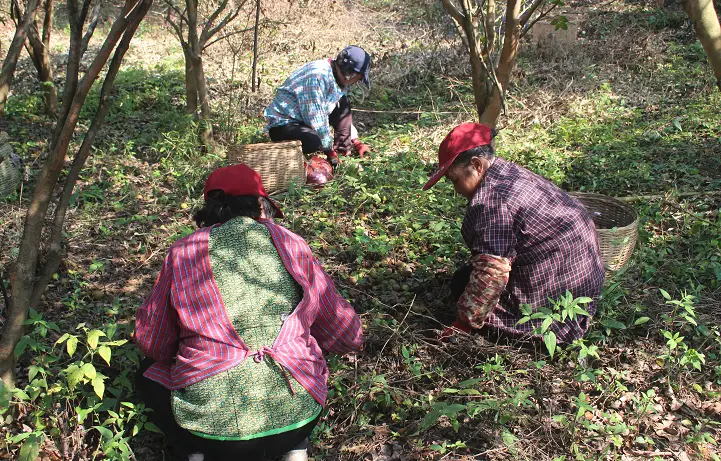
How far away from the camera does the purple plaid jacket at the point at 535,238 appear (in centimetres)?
304

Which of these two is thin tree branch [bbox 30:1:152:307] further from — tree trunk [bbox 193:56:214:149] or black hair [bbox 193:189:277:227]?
tree trunk [bbox 193:56:214:149]

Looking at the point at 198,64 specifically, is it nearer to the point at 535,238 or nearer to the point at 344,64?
the point at 344,64

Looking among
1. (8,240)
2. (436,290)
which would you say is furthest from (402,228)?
(8,240)

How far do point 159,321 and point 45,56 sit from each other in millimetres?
5204

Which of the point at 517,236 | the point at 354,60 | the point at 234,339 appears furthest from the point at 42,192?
the point at 354,60

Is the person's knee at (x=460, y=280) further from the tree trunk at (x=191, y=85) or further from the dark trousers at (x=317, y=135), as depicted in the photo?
the tree trunk at (x=191, y=85)

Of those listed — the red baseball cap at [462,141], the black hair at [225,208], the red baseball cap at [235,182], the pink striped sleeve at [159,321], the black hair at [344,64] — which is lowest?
the pink striped sleeve at [159,321]

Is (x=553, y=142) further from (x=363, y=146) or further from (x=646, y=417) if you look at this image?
(x=646, y=417)

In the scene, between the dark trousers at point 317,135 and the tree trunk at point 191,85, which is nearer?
the dark trousers at point 317,135

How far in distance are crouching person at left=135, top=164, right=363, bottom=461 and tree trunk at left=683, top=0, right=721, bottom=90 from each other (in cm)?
350

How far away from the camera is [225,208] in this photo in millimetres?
2637

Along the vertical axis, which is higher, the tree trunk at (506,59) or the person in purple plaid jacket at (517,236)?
the tree trunk at (506,59)

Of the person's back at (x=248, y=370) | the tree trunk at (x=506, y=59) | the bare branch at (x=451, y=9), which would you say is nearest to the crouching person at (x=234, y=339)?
the person's back at (x=248, y=370)

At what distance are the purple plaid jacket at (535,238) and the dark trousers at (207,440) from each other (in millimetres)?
1281
